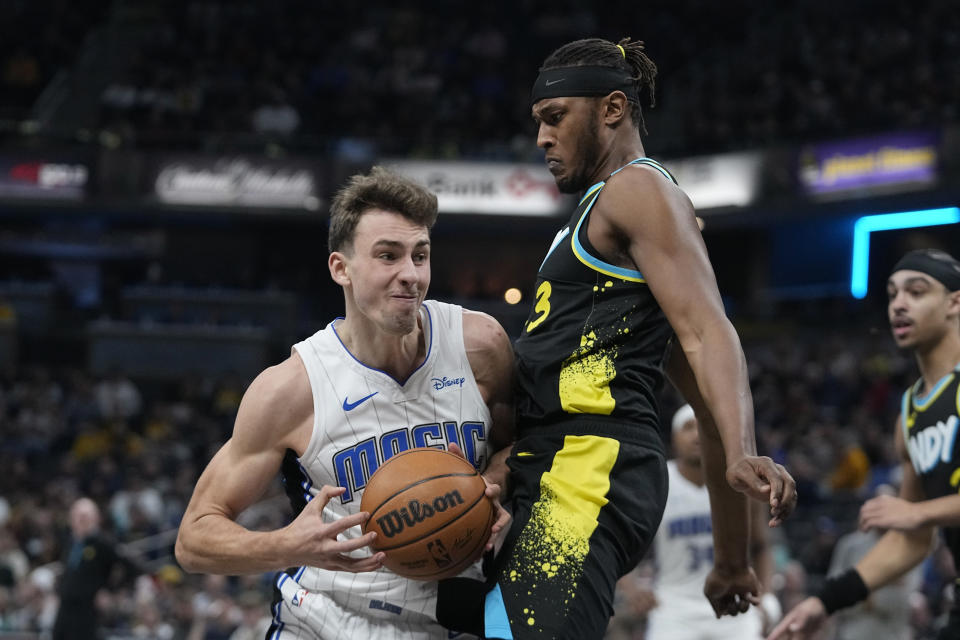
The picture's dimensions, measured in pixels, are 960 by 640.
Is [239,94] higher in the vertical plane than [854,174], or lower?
higher

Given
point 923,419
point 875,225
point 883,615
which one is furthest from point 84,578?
point 875,225

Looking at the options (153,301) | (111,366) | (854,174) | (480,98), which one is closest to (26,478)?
(111,366)

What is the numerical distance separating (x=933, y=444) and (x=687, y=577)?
6.12 ft

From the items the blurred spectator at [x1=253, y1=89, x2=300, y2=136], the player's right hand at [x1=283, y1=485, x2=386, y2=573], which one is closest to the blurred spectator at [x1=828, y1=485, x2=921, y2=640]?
the player's right hand at [x1=283, y1=485, x2=386, y2=573]

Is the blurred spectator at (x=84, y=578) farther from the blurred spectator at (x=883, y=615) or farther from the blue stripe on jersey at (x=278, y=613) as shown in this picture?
the blue stripe on jersey at (x=278, y=613)

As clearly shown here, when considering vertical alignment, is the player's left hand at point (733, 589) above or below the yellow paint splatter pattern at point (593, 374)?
below

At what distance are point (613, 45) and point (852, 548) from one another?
20.7 ft

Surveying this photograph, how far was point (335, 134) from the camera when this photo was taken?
22.8 metres

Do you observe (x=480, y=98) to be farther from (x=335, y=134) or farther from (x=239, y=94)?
(x=239, y=94)

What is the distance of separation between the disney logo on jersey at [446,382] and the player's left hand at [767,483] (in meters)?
1.05

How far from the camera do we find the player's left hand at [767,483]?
2.82 m

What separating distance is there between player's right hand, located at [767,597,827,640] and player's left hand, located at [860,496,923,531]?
0.44 metres

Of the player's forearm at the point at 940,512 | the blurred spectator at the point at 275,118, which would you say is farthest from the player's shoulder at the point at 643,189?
the blurred spectator at the point at 275,118

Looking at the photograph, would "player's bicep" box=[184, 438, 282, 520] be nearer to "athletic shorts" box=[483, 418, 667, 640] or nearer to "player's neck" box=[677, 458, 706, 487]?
"athletic shorts" box=[483, 418, 667, 640]
